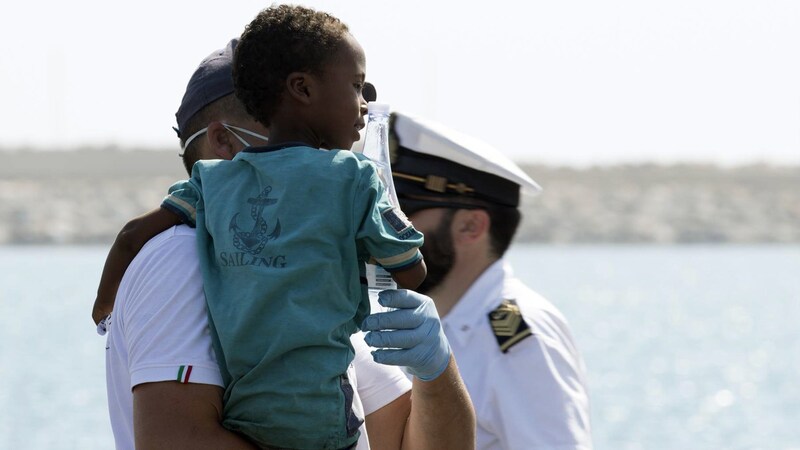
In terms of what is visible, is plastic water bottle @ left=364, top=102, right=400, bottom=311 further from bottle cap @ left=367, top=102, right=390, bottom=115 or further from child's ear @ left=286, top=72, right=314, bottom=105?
child's ear @ left=286, top=72, right=314, bottom=105

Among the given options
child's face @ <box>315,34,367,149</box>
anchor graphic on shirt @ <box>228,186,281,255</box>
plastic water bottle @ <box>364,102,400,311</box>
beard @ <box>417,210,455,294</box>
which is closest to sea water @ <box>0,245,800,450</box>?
beard @ <box>417,210,455,294</box>

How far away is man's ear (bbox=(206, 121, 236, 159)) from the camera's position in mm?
2924

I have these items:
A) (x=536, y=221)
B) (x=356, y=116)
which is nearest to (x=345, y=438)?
(x=356, y=116)

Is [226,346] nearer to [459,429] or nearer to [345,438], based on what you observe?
[345,438]

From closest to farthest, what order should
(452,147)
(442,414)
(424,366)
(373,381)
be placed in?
(424,366) < (442,414) < (373,381) < (452,147)

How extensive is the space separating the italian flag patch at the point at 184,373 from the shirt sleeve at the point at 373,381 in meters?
0.49

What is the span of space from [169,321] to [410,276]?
444mm

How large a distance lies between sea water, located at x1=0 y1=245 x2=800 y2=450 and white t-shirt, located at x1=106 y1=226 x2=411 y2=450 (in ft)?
46.8

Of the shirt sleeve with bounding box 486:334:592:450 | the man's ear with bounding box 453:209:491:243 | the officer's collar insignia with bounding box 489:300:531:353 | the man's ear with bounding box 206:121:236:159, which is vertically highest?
the man's ear with bounding box 206:121:236:159

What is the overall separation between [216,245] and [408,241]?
348 millimetres

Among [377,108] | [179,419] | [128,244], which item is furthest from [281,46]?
[179,419]

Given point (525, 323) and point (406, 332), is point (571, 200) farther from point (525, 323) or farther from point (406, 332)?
point (406, 332)

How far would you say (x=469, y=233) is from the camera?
4738 mm

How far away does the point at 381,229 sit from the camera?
8.09ft
